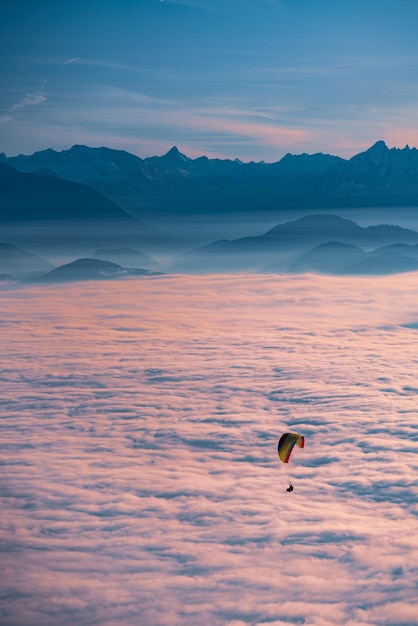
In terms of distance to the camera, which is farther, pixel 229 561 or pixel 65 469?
pixel 65 469

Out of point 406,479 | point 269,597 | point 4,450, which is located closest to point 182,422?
point 4,450

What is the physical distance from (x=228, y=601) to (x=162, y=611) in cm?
646

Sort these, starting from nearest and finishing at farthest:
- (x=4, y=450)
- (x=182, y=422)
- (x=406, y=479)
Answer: (x=406, y=479) → (x=4, y=450) → (x=182, y=422)

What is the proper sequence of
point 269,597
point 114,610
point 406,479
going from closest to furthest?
1. point 114,610
2. point 269,597
3. point 406,479

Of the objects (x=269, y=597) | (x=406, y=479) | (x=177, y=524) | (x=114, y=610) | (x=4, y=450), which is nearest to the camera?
(x=114, y=610)

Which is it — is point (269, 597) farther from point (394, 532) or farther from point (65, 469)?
point (65, 469)

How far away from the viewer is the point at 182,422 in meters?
151

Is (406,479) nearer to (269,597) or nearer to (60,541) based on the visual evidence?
(269,597)

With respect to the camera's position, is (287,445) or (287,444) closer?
(287,445)

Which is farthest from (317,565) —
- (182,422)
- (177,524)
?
(182,422)

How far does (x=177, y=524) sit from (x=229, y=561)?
13.5 metres

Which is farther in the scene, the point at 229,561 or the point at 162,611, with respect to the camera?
the point at 229,561

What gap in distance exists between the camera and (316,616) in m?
63.2

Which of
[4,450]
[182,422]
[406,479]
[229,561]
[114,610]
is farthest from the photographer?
[182,422]
